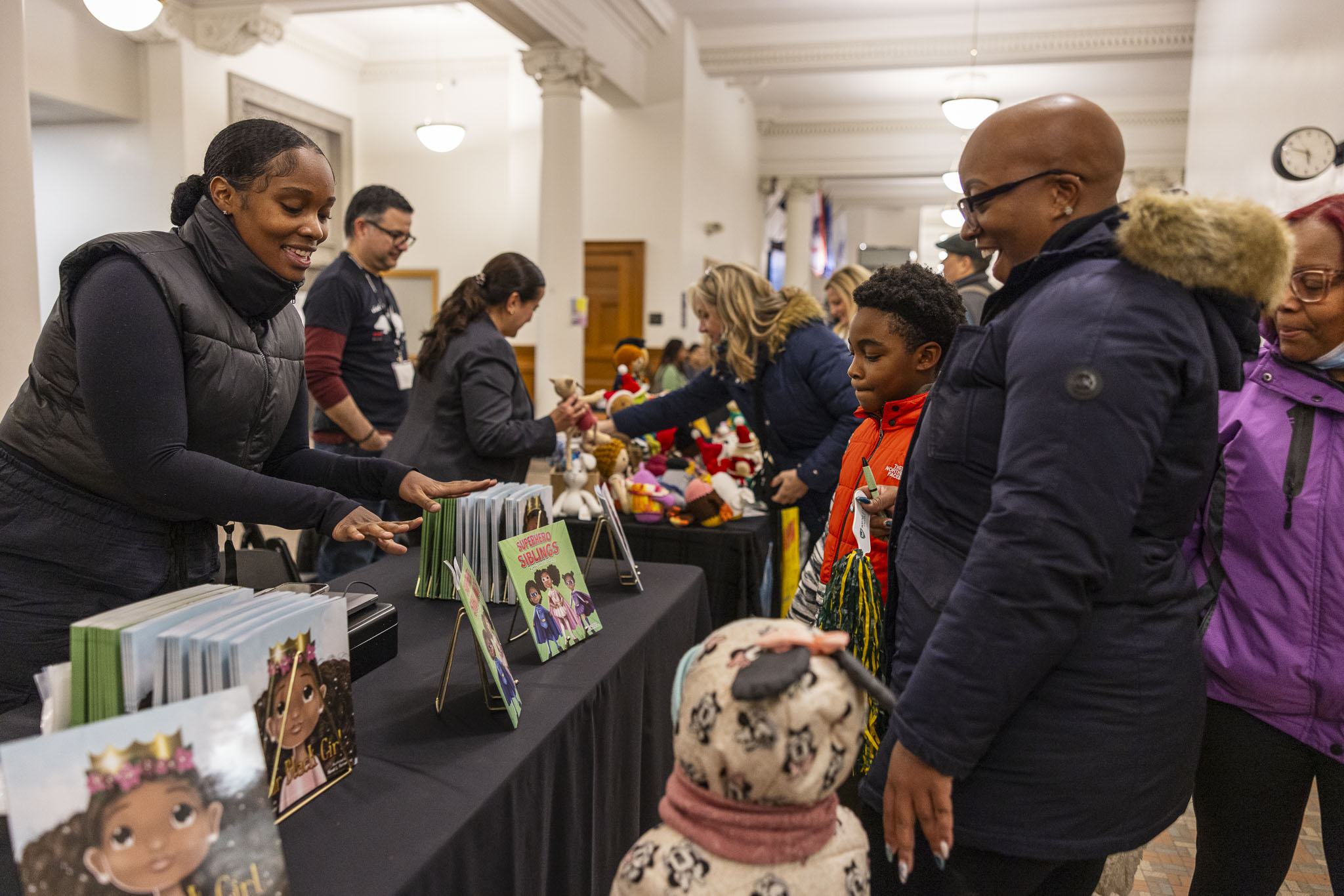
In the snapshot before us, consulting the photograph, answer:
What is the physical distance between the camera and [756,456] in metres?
3.87

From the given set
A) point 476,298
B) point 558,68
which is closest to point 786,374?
point 476,298

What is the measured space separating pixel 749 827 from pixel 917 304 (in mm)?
1299

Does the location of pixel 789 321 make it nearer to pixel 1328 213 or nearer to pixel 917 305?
pixel 917 305

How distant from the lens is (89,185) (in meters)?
7.53

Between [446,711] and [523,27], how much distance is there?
6.52m

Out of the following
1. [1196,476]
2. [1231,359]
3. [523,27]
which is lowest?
[1196,476]

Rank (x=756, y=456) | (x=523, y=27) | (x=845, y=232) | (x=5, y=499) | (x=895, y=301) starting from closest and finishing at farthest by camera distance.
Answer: (x=5, y=499) → (x=895, y=301) → (x=756, y=456) → (x=523, y=27) → (x=845, y=232)

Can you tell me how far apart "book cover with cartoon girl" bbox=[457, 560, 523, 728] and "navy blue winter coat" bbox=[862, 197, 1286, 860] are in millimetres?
536

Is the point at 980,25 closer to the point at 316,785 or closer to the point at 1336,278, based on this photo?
the point at 1336,278

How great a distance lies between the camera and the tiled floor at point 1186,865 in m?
2.30

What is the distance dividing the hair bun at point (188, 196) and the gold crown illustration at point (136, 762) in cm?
99

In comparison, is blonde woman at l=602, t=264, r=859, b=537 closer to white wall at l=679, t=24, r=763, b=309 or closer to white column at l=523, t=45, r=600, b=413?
white column at l=523, t=45, r=600, b=413

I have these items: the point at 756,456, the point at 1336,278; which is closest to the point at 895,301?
the point at 1336,278

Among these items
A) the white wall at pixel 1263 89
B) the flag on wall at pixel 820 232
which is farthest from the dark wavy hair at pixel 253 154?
the flag on wall at pixel 820 232
